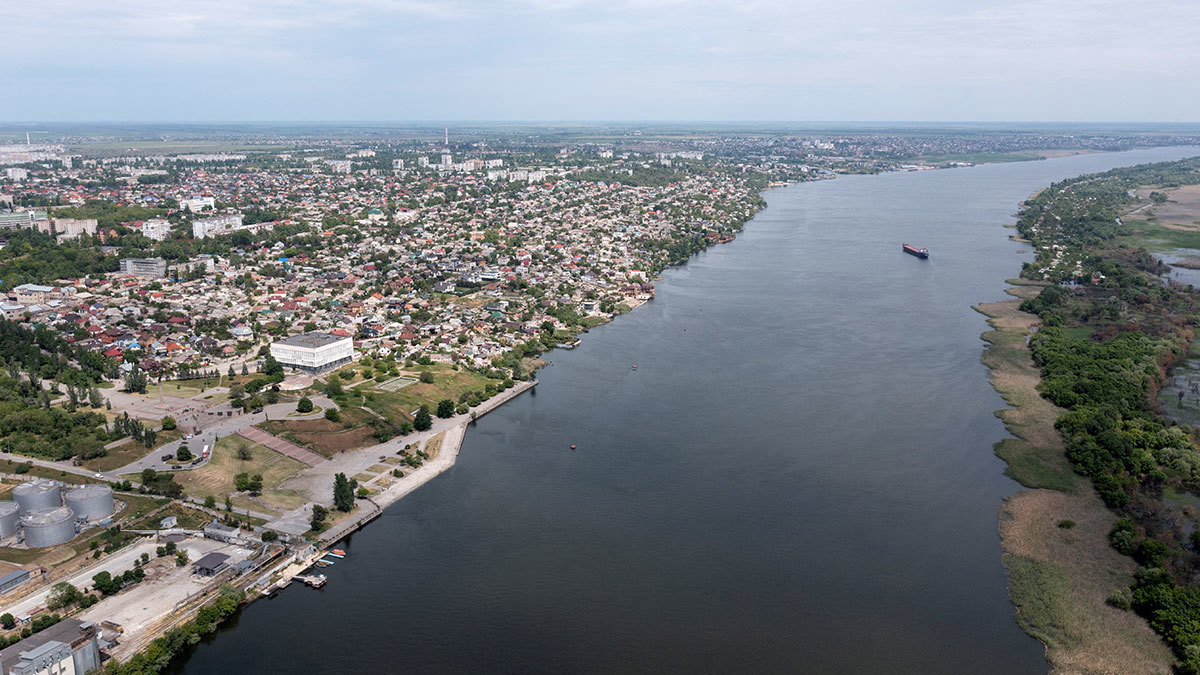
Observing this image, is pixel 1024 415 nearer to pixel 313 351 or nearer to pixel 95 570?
pixel 313 351

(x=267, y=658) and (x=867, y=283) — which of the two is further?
(x=867, y=283)

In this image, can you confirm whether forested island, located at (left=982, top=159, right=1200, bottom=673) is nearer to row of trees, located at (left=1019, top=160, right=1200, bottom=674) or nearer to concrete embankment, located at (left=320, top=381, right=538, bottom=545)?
row of trees, located at (left=1019, top=160, right=1200, bottom=674)

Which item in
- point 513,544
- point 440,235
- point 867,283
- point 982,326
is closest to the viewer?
point 513,544

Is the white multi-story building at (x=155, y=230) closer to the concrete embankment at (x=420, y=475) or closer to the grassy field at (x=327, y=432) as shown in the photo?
the grassy field at (x=327, y=432)

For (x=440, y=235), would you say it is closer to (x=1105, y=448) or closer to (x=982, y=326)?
(x=982, y=326)

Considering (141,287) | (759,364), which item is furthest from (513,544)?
(141,287)
